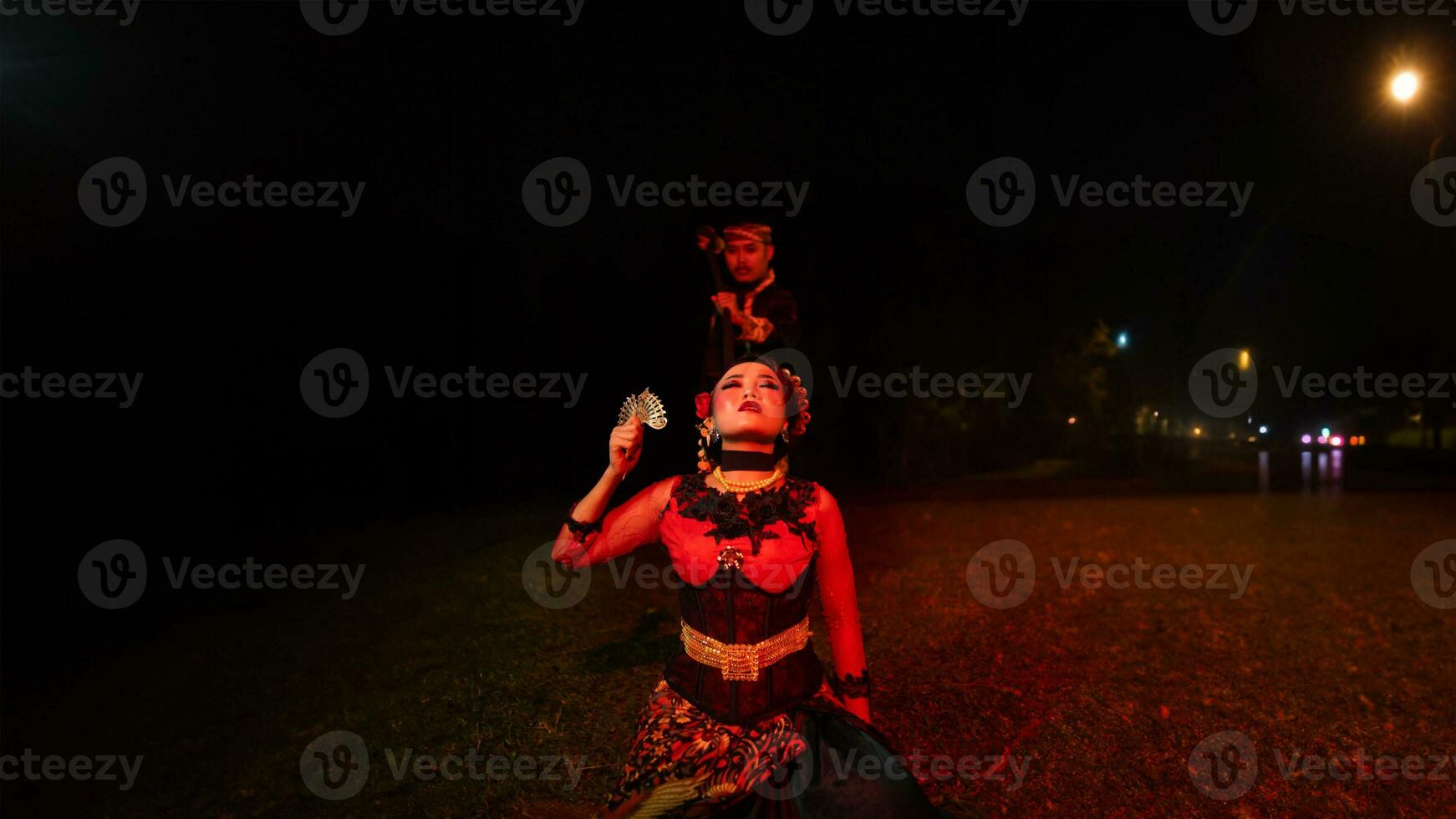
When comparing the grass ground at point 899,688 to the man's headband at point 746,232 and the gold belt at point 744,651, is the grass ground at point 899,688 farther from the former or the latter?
the man's headband at point 746,232

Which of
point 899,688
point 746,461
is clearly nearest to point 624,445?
point 746,461

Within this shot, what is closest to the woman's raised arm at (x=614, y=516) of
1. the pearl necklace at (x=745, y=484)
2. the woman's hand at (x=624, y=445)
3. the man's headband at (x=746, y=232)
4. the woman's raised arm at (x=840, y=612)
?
the woman's hand at (x=624, y=445)

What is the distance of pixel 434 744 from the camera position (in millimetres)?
5406

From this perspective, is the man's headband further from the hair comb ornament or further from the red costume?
the red costume

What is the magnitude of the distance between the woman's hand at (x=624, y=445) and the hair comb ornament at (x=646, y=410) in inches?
0.9

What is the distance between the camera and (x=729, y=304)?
3.67 m

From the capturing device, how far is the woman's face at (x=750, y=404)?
3.01 m

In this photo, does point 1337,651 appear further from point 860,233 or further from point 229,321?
point 229,321

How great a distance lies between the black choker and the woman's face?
6 cm

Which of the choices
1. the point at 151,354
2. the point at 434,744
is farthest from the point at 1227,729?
the point at 151,354

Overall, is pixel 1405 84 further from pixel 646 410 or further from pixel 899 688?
pixel 646 410

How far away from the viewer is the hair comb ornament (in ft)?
9.70

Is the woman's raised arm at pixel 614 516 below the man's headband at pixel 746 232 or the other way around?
below

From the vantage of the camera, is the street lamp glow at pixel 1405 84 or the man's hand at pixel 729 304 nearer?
the man's hand at pixel 729 304
